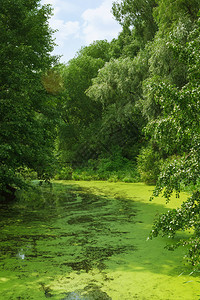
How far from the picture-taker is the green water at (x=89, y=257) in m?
3.88

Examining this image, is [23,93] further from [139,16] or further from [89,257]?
[139,16]

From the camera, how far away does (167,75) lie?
41.2 feet

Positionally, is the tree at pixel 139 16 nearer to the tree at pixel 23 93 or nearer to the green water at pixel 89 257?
the tree at pixel 23 93

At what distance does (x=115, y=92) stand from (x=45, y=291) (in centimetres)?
1434

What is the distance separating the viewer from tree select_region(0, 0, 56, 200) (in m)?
8.09

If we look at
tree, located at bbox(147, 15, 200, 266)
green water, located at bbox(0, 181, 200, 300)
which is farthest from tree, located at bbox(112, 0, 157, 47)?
tree, located at bbox(147, 15, 200, 266)

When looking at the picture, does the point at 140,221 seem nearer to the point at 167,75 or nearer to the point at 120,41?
the point at 167,75

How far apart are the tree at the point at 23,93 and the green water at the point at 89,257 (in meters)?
1.61

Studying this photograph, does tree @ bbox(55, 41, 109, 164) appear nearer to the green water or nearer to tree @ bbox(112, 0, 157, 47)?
tree @ bbox(112, 0, 157, 47)

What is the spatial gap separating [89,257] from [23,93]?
554 cm

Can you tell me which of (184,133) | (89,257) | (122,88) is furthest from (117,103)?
(184,133)

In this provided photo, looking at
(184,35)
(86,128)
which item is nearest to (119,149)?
(86,128)

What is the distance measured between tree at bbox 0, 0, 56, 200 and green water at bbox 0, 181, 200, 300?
1609mm

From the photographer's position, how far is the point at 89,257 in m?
5.12
